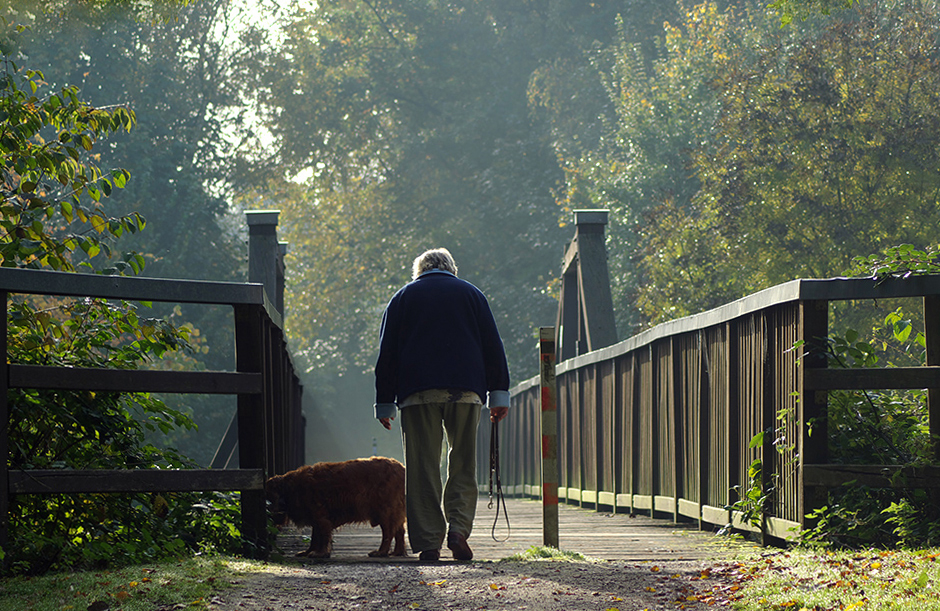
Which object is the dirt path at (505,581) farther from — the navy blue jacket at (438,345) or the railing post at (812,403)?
the navy blue jacket at (438,345)

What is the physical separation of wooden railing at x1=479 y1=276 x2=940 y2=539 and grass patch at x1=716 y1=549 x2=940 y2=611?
54cm

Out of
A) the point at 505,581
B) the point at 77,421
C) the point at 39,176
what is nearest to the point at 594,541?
the point at 505,581

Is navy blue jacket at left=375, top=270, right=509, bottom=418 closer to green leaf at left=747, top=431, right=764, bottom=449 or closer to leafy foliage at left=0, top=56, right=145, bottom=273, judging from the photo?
green leaf at left=747, top=431, right=764, bottom=449

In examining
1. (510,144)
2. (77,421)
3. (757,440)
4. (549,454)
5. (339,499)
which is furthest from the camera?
(510,144)

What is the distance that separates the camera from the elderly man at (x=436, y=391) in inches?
236

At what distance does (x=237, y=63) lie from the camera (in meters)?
35.7

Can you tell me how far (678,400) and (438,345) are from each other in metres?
2.88

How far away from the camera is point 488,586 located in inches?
190

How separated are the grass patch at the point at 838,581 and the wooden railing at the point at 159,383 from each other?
2.44 metres

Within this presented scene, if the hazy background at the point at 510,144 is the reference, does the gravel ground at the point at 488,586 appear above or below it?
below

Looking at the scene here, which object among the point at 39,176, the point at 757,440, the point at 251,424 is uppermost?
the point at 39,176

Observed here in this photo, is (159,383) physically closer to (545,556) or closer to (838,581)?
(545,556)

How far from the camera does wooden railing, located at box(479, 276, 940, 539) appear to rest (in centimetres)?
558

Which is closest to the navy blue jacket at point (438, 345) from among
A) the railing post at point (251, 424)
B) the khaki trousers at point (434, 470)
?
the khaki trousers at point (434, 470)
